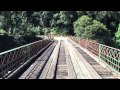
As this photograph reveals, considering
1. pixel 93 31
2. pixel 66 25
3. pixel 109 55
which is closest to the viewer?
pixel 109 55

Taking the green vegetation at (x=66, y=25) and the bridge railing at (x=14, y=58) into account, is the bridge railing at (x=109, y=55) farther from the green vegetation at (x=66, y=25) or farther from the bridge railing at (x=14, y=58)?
the green vegetation at (x=66, y=25)

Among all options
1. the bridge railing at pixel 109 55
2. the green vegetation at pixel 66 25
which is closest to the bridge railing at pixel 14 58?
the bridge railing at pixel 109 55

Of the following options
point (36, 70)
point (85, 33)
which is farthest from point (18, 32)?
point (36, 70)

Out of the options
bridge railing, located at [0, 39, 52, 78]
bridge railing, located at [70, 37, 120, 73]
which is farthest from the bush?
bridge railing, located at [0, 39, 52, 78]

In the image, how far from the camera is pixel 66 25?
113 m

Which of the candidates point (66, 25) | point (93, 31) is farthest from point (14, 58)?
point (66, 25)

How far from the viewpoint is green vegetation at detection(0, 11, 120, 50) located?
2785 inches

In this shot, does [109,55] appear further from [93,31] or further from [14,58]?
[93,31]

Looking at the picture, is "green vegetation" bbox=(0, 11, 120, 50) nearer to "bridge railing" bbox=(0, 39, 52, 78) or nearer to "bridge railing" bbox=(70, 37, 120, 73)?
"bridge railing" bbox=(70, 37, 120, 73)

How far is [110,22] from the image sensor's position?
98938mm

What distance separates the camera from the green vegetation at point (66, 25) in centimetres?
7075
